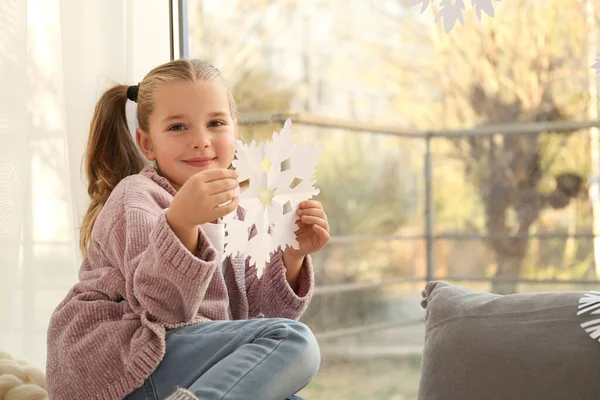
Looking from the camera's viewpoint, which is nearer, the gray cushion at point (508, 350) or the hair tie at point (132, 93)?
the gray cushion at point (508, 350)

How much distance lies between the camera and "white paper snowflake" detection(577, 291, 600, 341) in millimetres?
894

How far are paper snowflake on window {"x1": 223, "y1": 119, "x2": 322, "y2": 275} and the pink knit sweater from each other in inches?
2.0

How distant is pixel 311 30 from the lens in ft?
13.1

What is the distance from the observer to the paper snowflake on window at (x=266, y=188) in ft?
3.52

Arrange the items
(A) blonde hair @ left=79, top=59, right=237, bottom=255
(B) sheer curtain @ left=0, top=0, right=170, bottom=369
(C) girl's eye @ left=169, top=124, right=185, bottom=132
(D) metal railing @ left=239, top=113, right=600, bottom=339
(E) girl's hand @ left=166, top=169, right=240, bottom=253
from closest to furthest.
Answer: (E) girl's hand @ left=166, top=169, right=240, bottom=253 < (C) girl's eye @ left=169, top=124, right=185, bottom=132 < (A) blonde hair @ left=79, top=59, right=237, bottom=255 < (B) sheer curtain @ left=0, top=0, right=170, bottom=369 < (D) metal railing @ left=239, top=113, right=600, bottom=339

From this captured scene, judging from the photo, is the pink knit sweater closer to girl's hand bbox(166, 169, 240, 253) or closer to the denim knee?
girl's hand bbox(166, 169, 240, 253)


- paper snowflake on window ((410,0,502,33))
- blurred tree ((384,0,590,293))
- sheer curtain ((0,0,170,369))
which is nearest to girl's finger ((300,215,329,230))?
paper snowflake on window ((410,0,502,33))

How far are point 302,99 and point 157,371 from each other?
2917mm

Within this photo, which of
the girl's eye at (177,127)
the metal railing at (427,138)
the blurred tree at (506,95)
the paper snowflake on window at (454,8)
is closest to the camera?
the paper snowflake on window at (454,8)

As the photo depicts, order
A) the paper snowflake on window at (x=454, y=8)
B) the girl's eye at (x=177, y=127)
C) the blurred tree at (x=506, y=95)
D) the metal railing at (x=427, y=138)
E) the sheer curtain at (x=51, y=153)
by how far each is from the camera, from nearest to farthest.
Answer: the paper snowflake on window at (x=454, y=8)
the girl's eye at (x=177, y=127)
the sheer curtain at (x=51, y=153)
the metal railing at (x=427, y=138)
the blurred tree at (x=506, y=95)

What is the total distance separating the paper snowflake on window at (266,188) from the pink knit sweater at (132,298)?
Result: 0.17 ft

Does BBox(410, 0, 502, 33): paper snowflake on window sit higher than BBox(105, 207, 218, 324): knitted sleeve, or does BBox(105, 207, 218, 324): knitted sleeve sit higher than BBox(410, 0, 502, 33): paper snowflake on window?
BBox(410, 0, 502, 33): paper snowflake on window

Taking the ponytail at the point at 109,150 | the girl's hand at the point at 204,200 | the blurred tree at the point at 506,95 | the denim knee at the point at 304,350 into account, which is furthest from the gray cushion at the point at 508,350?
the blurred tree at the point at 506,95

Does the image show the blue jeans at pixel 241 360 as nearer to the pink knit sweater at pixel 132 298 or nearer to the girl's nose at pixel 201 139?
the pink knit sweater at pixel 132 298
